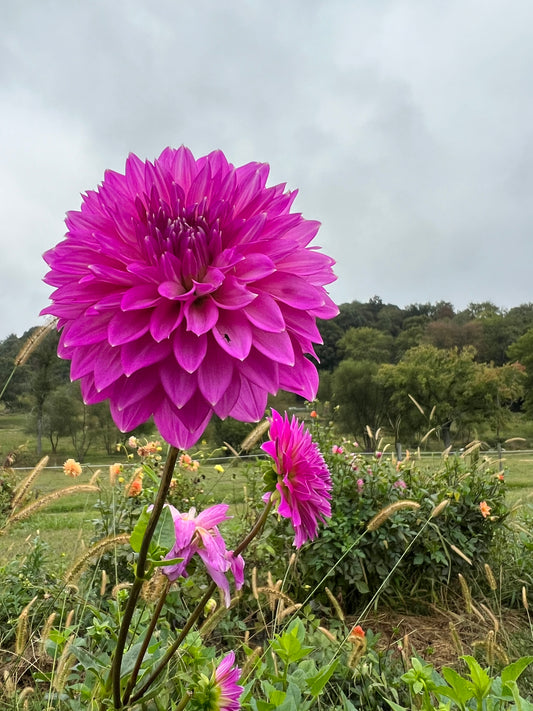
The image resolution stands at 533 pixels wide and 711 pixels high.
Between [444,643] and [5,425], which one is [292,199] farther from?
[5,425]

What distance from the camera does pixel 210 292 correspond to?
942 mm

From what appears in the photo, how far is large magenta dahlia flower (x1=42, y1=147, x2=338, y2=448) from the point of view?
86 centimetres

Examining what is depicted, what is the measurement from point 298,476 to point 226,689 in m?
0.56

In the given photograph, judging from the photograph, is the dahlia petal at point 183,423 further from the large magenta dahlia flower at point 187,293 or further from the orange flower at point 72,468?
the orange flower at point 72,468

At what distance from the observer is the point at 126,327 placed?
88 centimetres

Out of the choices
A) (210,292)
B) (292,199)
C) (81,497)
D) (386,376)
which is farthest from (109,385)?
(386,376)

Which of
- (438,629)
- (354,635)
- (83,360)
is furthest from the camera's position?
(438,629)

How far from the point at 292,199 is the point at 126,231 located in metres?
0.32

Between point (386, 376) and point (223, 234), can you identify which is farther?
point (386, 376)

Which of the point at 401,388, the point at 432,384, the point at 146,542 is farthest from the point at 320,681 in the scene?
the point at 401,388

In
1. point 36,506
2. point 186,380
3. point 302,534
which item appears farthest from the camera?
point 36,506

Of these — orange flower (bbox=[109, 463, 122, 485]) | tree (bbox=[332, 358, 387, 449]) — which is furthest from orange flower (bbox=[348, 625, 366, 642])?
tree (bbox=[332, 358, 387, 449])

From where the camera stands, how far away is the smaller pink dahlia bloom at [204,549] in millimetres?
1029

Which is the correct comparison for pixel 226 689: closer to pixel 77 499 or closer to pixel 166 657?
pixel 166 657
